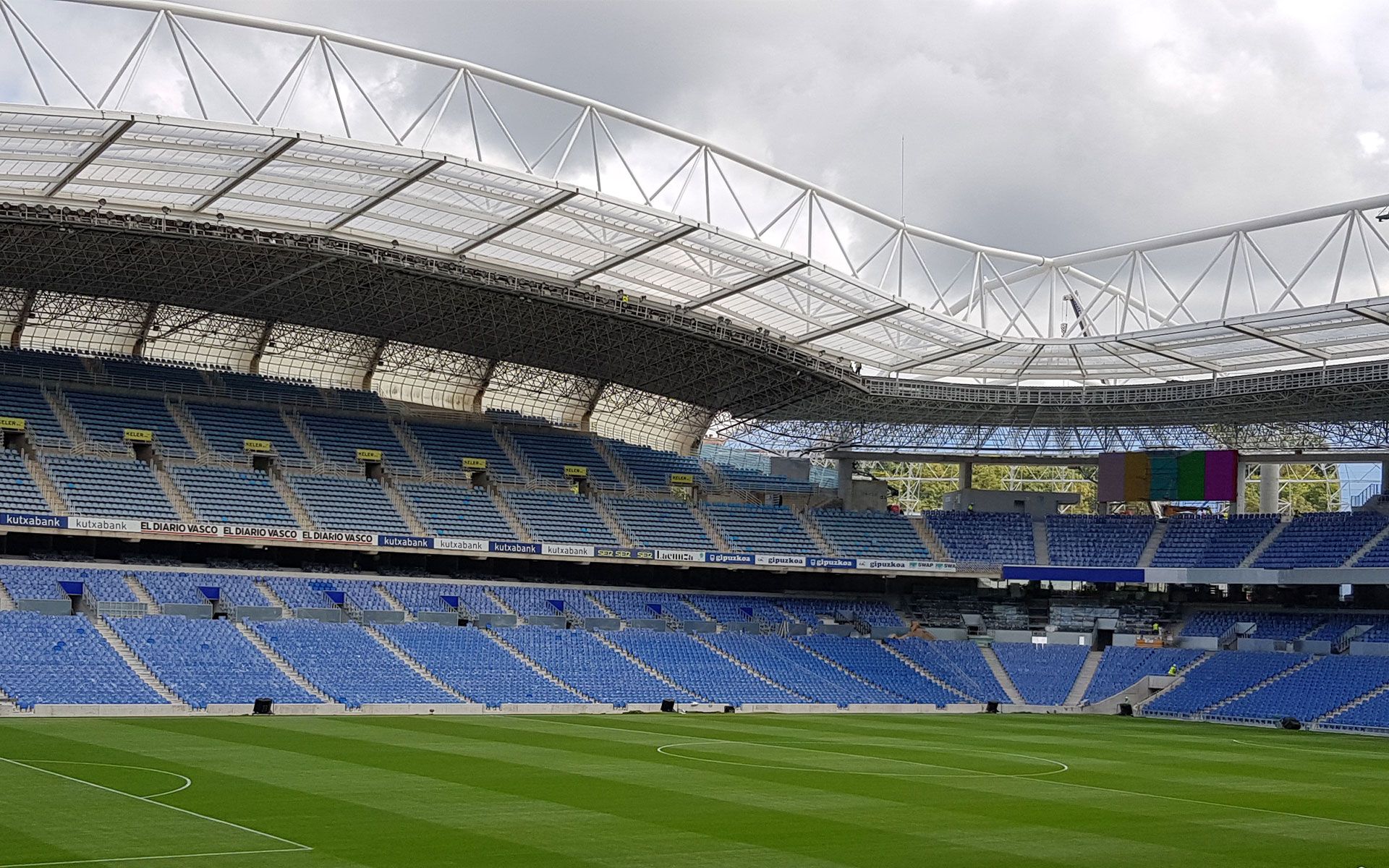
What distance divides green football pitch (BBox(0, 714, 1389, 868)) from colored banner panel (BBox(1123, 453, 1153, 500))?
91.9 feet

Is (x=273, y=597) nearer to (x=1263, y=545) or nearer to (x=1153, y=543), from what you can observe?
(x=1153, y=543)

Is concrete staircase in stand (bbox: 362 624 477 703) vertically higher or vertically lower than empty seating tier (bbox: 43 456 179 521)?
lower

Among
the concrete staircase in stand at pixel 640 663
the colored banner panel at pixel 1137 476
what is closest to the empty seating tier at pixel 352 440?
the concrete staircase in stand at pixel 640 663

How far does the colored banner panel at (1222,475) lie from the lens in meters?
68.4

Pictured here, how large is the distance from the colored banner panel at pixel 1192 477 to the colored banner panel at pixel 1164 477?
0.21 metres

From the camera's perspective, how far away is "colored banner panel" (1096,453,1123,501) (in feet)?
236

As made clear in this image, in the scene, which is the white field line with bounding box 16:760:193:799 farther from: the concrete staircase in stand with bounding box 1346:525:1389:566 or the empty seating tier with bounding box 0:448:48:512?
the concrete staircase in stand with bounding box 1346:525:1389:566

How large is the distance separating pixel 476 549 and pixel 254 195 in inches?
782

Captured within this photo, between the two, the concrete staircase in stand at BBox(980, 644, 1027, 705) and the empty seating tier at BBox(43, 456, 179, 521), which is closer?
the empty seating tier at BBox(43, 456, 179, 521)

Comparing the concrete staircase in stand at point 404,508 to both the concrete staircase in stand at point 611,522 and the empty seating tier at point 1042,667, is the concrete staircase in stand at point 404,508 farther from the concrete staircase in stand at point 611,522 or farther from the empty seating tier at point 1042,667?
the empty seating tier at point 1042,667

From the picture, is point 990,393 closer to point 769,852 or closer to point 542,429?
point 542,429

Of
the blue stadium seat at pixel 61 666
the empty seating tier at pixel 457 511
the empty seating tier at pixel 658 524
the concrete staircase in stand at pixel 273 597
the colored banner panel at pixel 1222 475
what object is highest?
the colored banner panel at pixel 1222 475

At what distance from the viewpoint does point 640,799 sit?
26.3m

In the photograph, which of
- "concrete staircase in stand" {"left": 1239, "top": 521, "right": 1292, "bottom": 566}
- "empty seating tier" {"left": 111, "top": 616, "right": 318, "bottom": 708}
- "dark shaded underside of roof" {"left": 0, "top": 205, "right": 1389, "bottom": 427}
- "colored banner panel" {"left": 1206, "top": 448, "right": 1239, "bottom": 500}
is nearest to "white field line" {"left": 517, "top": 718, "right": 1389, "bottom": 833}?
"empty seating tier" {"left": 111, "top": 616, "right": 318, "bottom": 708}
